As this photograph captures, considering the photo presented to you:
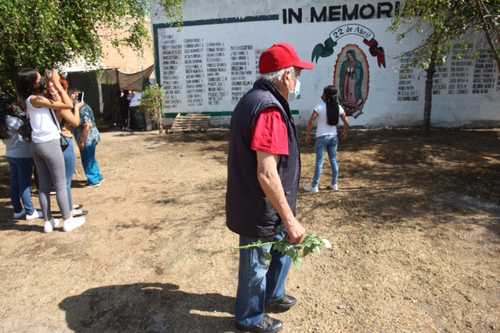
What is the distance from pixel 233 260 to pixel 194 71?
8823 mm

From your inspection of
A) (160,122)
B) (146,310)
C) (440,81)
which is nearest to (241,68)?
(160,122)

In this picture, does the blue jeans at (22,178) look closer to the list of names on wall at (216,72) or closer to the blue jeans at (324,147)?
the blue jeans at (324,147)

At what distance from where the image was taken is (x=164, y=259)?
391cm

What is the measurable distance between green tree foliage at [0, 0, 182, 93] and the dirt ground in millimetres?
1967

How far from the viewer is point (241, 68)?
37.8ft

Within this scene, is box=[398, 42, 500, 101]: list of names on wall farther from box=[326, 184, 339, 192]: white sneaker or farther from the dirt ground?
box=[326, 184, 339, 192]: white sneaker

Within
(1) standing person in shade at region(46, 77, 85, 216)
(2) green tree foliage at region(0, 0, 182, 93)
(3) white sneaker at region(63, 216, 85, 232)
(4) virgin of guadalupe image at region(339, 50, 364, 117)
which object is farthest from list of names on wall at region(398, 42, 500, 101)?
(3) white sneaker at region(63, 216, 85, 232)

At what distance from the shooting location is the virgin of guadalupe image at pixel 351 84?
1122 cm

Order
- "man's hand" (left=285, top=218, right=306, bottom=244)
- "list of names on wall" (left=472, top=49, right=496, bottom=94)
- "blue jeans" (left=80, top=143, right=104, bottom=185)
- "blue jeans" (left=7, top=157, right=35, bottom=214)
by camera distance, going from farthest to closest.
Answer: "list of names on wall" (left=472, top=49, right=496, bottom=94), "blue jeans" (left=80, top=143, right=104, bottom=185), "blue jeans" (left=7, top=157, right=35, bottom=214), "man's hand" (left=285, top=218, right=306, bottom=244)

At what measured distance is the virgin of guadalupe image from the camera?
36.8 feet

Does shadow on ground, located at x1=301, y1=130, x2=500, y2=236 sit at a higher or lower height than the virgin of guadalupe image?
lower

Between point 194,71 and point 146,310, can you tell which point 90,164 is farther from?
point 194,71

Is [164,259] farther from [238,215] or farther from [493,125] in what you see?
[493,125]

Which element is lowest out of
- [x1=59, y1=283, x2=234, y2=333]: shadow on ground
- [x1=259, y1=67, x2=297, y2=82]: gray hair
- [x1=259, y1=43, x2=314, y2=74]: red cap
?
[x1=59, y1=283, x2=234, y2=333]: shadow on ground
